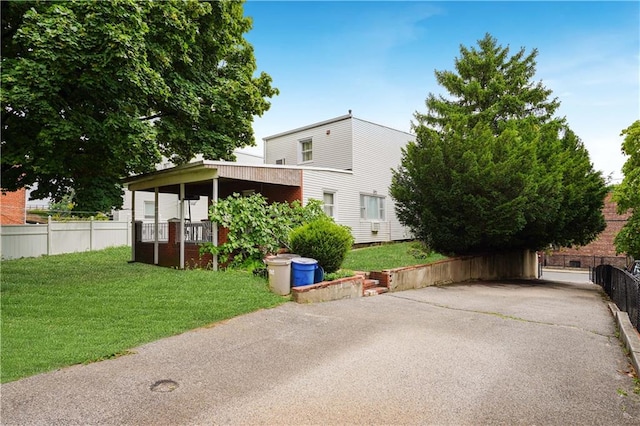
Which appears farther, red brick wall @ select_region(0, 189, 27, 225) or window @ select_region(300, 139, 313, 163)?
red brick wall @ select_region(0, 189, 27, 225)

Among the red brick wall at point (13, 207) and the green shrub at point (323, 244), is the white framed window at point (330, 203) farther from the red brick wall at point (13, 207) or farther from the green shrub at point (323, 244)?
the red brick wall at point (13, 207)

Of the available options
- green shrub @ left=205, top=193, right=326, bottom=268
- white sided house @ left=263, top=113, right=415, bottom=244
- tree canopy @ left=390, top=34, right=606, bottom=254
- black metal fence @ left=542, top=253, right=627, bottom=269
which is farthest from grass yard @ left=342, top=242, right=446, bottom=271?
black metal fence @ left=542, top=253, right=627, bottom=269

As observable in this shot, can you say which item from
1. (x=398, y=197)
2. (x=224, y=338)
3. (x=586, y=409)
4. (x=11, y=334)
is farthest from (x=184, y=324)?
(x=398, y=197)

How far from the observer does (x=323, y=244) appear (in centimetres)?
972

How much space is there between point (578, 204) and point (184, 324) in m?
19.5

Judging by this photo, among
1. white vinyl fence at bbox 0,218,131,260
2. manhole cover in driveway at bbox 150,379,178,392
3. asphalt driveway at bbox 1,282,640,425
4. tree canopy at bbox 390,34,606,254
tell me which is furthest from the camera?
white vinyl fence at bbox 0,218,131,260

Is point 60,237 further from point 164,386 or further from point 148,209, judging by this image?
point 164,386

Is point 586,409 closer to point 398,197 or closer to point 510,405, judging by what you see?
point 510,405

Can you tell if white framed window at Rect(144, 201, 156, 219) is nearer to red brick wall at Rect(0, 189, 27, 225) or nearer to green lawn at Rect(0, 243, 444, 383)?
red brick wall at Rect(0, 189, 27, 225)

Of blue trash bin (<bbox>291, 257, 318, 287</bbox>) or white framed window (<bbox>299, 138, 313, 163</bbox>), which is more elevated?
white framed window (<bbox>299, 138, 313, 163</bbox>)

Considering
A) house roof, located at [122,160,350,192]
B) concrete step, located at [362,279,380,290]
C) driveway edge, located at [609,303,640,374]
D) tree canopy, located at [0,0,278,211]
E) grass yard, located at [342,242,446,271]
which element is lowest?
driveway edge, located at [609,303,640,374]

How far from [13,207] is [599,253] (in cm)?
4679

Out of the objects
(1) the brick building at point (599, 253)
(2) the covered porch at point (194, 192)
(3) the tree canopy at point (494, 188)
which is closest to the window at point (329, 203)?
(2) the covered porch at point (194, 192)

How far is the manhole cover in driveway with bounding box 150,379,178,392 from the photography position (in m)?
4.04
